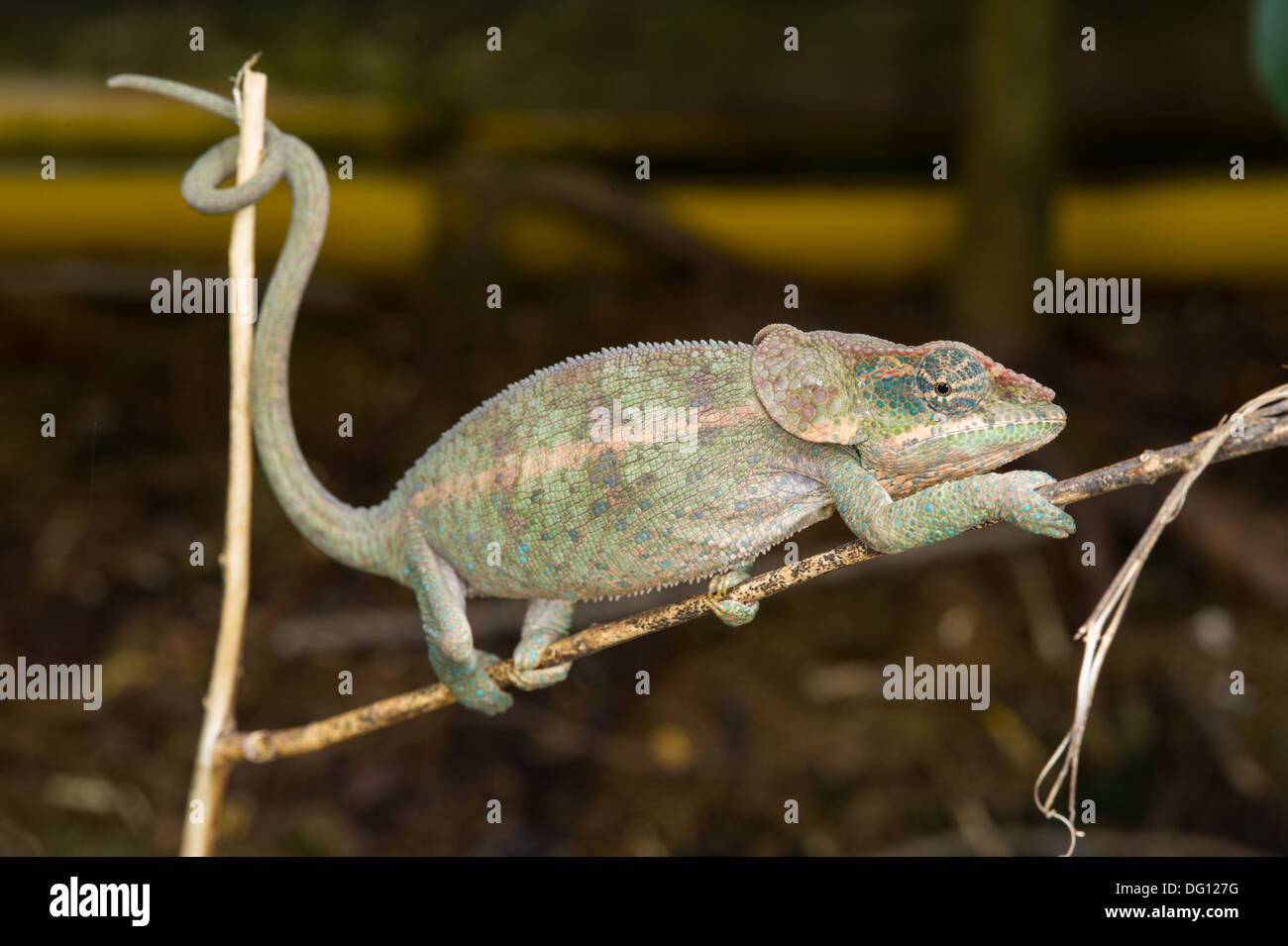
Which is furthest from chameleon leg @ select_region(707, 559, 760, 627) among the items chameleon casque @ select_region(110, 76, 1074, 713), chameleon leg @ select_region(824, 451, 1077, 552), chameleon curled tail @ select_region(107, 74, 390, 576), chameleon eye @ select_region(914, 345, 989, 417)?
chameleon curled tail @ select_region(107, 74, 390, 576)

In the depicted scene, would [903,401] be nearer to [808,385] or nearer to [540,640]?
[808,385]

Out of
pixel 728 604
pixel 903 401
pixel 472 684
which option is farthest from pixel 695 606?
pixel 472 684

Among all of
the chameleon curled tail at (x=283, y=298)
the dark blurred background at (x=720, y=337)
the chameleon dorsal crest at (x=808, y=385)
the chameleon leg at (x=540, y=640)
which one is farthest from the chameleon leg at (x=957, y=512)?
the dark blurred background at (x=720, y=337)

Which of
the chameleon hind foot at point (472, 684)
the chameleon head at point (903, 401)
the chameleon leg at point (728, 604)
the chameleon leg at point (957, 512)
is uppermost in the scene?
the chameleon head at point (903, 401)

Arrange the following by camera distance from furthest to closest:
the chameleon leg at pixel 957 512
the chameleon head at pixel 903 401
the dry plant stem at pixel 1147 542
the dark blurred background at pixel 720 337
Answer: the dark blurred background at pixel 720 337 < the chameleon head at pixel 903 401 < the chameleon leg at pixel 957 512 < the dry plant stem at pixel 1147 542

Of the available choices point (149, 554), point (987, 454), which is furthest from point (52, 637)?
point (987, 454)

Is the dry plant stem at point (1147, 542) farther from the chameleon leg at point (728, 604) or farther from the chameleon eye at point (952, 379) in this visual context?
the chameleon leg at point (728, 604)
